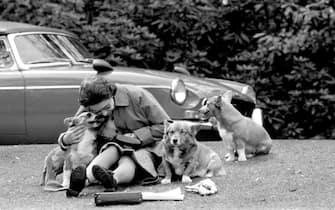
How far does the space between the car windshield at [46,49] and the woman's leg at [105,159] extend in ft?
11.3

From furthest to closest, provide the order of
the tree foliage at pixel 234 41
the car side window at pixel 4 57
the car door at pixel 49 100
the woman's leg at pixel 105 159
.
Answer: the tree foliage at pixel 234 41, the car side window at pixel 4 57, the car door at pixel 49 100, the woman's leg at pixel 105 159

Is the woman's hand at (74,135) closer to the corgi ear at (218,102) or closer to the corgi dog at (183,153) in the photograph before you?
the corgi dog at (183,153)

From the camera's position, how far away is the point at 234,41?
13.9 meters

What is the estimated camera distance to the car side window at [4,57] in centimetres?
973

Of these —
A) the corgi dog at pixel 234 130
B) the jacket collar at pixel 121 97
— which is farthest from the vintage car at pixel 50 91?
the jacket collar at pixel 121 97

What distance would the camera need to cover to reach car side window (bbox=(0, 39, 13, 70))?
9.73m

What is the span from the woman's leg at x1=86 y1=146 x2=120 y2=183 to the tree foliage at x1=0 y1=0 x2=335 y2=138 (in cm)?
619

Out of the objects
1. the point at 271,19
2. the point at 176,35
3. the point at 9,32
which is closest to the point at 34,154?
the point at 9,32

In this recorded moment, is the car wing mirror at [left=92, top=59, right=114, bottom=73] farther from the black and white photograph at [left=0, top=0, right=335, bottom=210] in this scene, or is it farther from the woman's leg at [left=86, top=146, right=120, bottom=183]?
the woman's leg at [left=86, top=146, right=120, bottom=183]

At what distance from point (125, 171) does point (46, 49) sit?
3832 mm

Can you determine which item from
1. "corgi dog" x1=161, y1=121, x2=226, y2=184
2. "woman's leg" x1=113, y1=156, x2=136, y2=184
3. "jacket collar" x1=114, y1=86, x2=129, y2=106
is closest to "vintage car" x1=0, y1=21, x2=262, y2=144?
"corgi dog" x1=161, y1=121, x2=226, y2=184

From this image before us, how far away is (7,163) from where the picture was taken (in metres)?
8.48

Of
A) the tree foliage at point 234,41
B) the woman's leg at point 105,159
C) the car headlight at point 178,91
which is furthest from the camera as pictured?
the tree foliage at point 234,41

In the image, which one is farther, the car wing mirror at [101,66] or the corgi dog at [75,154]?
the car wing mirror at [101,66]
